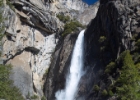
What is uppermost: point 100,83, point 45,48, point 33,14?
point 33,14

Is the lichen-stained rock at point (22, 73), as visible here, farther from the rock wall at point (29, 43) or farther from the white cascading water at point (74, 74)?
the white cascading water at point (74, 74)

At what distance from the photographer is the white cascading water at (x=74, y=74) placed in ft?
101

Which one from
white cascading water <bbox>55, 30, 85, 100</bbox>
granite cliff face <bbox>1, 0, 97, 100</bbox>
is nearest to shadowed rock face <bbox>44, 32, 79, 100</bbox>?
granite cliff face <bbox>1, 0, 97, 100</bbox>

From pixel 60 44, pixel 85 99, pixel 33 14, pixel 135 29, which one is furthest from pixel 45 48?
pixel 135 29

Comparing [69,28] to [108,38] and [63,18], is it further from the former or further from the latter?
[108,38]

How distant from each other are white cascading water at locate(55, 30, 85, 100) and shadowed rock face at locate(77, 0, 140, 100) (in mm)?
1696

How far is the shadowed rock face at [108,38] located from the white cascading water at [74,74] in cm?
170

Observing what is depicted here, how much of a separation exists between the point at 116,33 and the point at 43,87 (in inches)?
635

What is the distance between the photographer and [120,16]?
25.2 m

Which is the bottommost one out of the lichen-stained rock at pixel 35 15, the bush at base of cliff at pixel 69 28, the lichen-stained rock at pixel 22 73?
the lichen-stained rock at pixel 22 73

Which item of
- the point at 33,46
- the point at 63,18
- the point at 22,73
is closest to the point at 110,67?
the point at 22,73

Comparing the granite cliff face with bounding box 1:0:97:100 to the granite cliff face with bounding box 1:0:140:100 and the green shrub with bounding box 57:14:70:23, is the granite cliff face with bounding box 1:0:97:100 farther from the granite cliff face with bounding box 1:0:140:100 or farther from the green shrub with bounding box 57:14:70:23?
the green shrub with bounding box 57:14:70:23

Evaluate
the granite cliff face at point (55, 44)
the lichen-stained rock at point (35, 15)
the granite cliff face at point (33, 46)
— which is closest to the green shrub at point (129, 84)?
the granite cliff face at point (55, 44)

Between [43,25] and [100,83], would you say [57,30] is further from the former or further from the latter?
[100,83]
